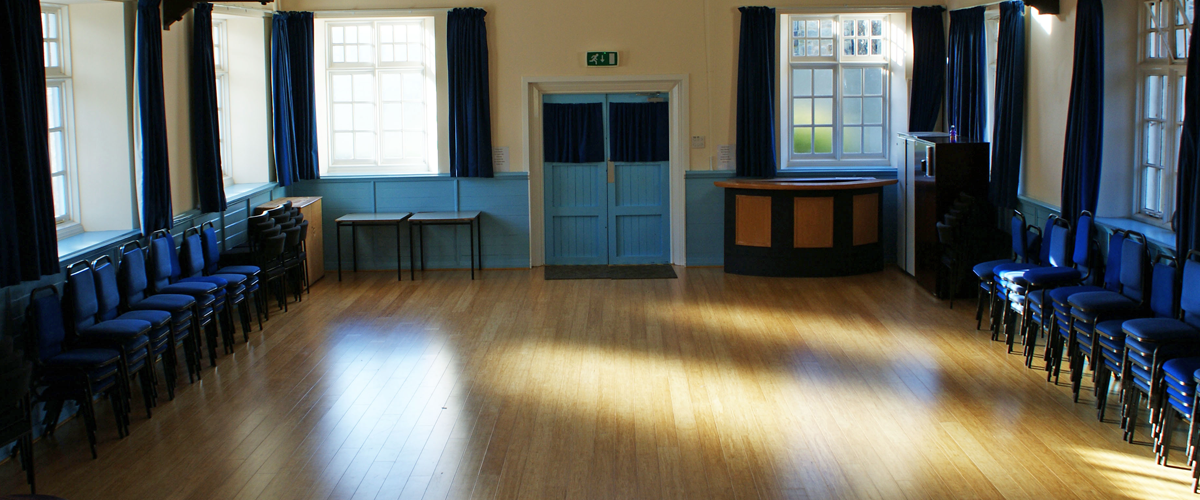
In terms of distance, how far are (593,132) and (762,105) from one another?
69.9 inches

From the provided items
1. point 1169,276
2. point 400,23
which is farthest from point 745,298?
point 400,23

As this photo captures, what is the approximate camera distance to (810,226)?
9.54 meters

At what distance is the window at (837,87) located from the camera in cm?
1026

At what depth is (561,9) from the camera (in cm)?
1000

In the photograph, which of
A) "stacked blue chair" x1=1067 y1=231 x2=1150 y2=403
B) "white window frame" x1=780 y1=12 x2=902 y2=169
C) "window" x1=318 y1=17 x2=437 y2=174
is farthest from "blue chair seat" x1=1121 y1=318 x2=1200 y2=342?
"window" x1=318 y1=17 x2=437 y2=174

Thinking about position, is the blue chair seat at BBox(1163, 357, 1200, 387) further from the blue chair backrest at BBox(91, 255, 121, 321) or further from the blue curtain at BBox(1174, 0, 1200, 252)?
the blue chair backrest at BBox(91, 255, 121, 321)

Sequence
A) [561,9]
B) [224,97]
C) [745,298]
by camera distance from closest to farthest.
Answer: [745,298] < [224,97] < [561,9]

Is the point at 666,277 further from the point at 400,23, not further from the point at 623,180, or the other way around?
the point at 400,23

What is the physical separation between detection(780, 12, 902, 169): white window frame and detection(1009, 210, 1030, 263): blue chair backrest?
2907mm

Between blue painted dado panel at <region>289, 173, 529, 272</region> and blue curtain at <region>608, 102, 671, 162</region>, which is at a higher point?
blue curtain at <region>608, 102, 671, 162</region>

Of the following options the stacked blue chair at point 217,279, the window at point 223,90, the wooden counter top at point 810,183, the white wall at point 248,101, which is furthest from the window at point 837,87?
the stacked blue chair at point 217,279

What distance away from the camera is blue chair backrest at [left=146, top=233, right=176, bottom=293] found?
6.57 m

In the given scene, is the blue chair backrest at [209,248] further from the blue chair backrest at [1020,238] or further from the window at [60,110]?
the blue chair backrest at [1020,238]

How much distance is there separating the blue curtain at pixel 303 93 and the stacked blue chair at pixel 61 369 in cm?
477
